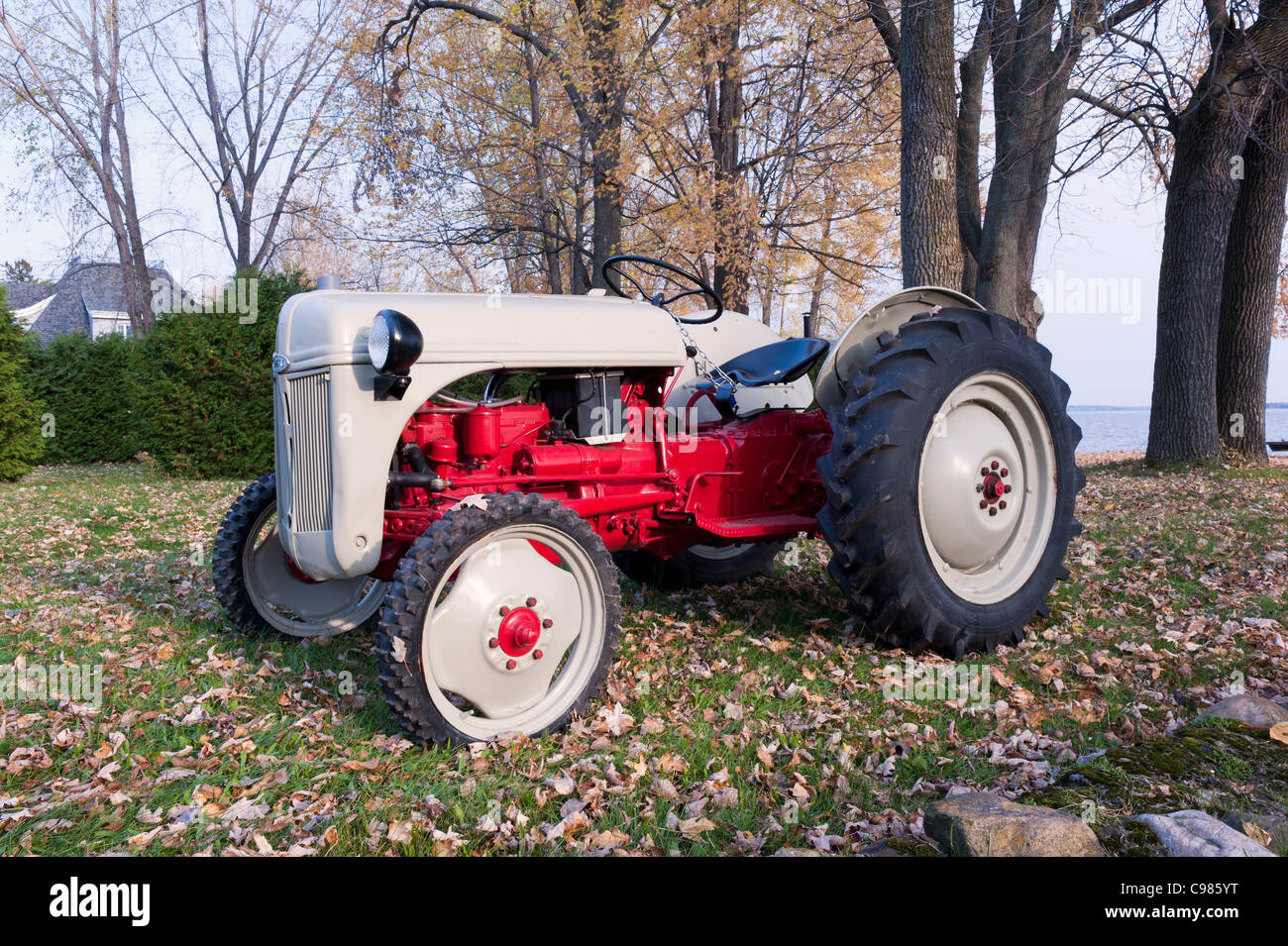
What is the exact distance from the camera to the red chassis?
3484 mm

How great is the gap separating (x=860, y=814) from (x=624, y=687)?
1.31 m

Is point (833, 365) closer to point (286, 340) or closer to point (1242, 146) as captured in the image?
point (286, 340)

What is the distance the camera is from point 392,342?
295cm

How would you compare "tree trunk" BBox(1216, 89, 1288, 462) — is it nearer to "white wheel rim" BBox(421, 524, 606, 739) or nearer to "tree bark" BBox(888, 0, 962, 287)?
"tree bark" BBox(888, 0, 962, 287)

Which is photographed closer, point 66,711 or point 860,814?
point 860,814

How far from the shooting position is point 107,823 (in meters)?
2.55

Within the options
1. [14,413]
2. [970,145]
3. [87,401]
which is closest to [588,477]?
[970,145]

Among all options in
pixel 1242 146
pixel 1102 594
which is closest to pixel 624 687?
pixel 1102 594

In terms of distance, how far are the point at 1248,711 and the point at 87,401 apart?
19.9m

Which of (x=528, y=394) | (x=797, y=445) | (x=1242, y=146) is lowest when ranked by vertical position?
(x=797, y=445)

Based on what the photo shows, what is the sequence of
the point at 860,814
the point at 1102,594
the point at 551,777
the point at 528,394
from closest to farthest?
the point at 860,814 < the point at 551,777 < the point at 528,394 < the point at 1102,594

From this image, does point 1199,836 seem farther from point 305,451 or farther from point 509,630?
point 305,451

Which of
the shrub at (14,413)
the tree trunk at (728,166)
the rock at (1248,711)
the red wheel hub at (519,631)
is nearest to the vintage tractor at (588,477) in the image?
the red wheel hub at (519,631)

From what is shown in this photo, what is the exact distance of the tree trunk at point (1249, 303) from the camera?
33.6 ft
